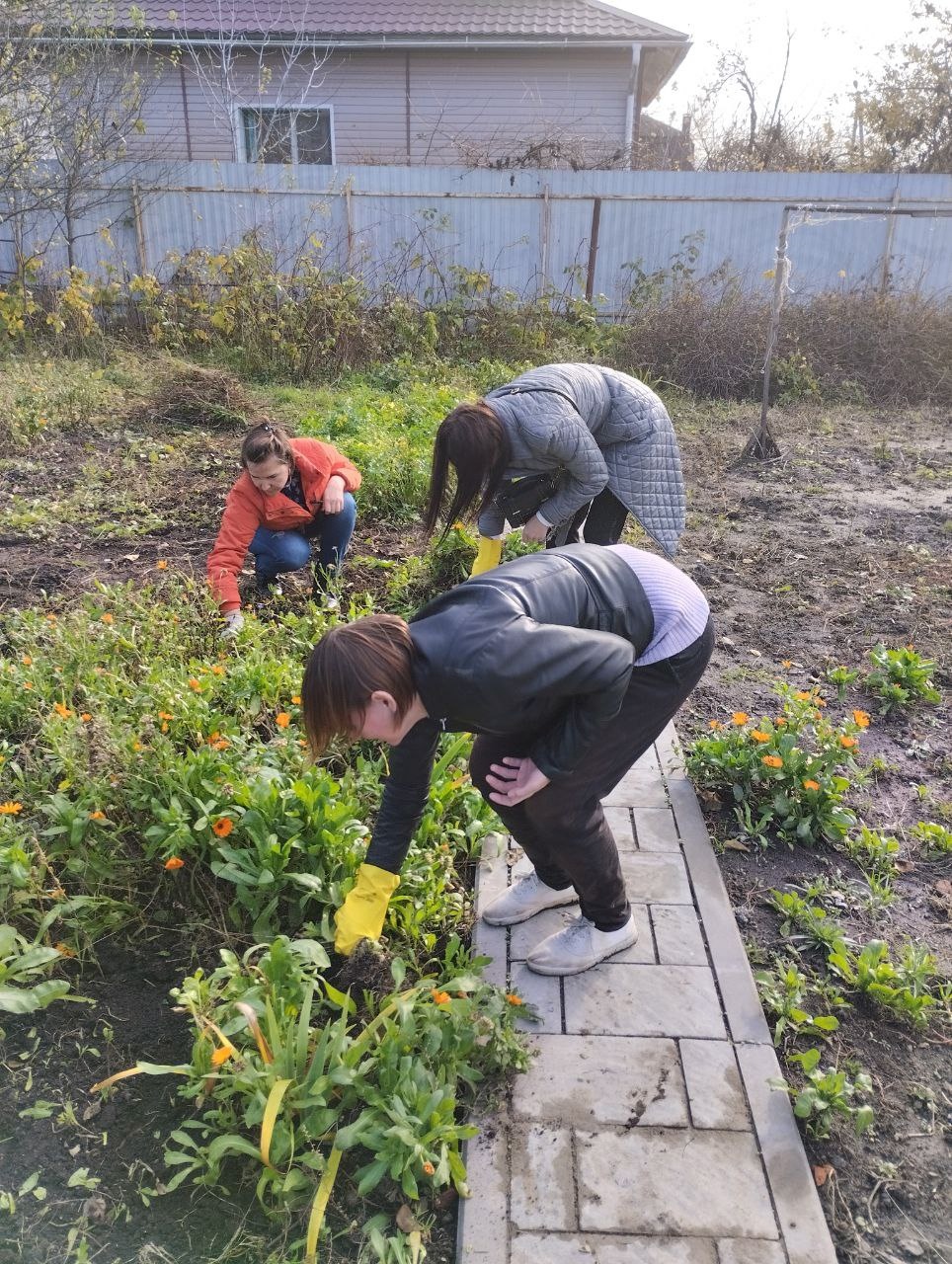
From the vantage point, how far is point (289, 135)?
50.2 ft

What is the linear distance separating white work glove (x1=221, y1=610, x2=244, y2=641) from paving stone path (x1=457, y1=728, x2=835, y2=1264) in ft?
4.87

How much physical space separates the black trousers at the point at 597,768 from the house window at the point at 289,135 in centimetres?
1594

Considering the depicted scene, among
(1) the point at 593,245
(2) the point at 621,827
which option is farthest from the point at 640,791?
(1) the point at 593,245

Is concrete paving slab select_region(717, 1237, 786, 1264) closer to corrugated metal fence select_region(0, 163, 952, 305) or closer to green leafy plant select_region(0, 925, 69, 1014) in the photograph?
green leafy plant select_region(0, 925, 69, 1014)

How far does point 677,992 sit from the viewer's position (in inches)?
89.1

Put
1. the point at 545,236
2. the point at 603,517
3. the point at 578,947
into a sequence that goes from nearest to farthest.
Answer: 1. the point at 578,947
2. the point at 603,517
3. the point at 545,236

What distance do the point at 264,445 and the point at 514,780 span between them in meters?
A: 2.27

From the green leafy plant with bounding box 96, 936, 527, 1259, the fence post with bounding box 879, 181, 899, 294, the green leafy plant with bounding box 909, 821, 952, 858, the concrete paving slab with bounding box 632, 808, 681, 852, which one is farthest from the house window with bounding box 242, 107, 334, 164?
the green leafy plant with bounding box 96, 936, 527, 1259

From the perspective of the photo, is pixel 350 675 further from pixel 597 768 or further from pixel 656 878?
pixel 656 878

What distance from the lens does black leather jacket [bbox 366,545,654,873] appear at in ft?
5.57

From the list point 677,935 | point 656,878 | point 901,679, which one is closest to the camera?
point 677,935

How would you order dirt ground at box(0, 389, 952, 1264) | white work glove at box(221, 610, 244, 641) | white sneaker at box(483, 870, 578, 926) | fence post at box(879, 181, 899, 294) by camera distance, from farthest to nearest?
fence post at box(879, 181, 899, 294) → white work glove at box(221, 610, 244, 641) → white sneaker at box(483, 870, 578, 926) → dirt ground at box(0, 389, 952, 1264)

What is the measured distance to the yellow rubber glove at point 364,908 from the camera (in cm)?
207

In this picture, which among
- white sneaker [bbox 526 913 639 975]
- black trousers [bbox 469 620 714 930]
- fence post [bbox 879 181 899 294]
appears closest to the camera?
black trousers [bbox 469 620 714 930]
